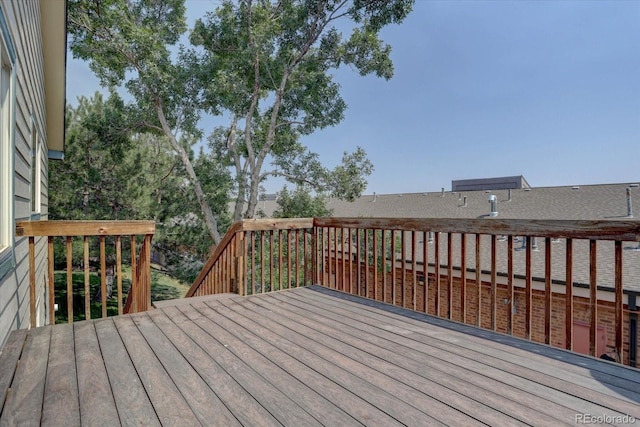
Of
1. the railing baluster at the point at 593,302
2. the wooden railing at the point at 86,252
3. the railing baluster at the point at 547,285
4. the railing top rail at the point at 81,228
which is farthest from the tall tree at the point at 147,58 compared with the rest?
the railing baluster at the point at 593,302

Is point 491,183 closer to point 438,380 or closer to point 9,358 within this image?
point 438,380

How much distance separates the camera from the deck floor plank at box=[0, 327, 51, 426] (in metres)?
1.44

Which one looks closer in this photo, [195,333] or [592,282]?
[592,282]

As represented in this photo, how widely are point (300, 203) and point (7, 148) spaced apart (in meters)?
8.67

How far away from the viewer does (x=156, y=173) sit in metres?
11.7

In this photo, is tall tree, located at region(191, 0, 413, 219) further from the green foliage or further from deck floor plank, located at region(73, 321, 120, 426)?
deck floor plank, located at region(73, 321, 120, 426)

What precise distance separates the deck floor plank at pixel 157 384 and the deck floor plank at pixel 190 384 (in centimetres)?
3

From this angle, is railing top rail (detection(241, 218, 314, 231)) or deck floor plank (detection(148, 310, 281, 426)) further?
railing top rail (detection(241, 218, 314, 231))

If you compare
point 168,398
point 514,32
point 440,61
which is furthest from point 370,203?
point 168,398

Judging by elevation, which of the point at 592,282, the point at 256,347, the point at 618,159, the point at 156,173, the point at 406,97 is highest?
the point at 406,97

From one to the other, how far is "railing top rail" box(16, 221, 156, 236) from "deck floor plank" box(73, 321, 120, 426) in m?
0.76

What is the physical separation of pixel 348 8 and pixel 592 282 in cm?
1015

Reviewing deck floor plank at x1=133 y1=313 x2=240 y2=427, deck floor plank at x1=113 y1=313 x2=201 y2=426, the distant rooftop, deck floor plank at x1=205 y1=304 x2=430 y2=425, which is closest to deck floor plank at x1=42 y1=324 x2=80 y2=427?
deck floor plank at x1=113 y1=313 x2=201 y2=426

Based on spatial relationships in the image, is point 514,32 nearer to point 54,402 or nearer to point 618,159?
point 618,159
